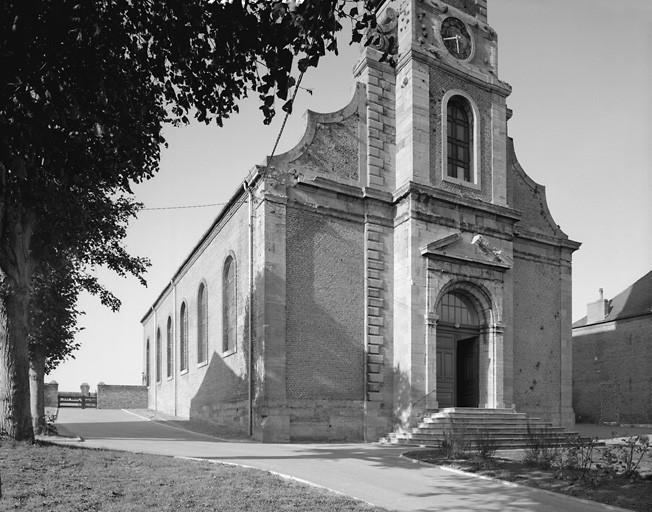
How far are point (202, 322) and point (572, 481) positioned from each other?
18.8 meters

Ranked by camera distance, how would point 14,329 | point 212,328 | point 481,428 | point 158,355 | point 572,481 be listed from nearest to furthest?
point 572,481
point 14,329
point 481,428
point 212,328
point 158,355

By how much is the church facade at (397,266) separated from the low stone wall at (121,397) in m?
20.1

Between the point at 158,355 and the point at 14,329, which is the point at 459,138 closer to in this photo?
the point at 14,329

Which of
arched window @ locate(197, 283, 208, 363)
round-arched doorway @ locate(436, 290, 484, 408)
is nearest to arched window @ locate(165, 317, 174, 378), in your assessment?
arched window @ locate(197, 283, 208, 363)

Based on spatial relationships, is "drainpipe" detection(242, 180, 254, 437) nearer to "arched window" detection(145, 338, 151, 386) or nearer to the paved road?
the paved road

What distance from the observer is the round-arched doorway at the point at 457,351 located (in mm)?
20094

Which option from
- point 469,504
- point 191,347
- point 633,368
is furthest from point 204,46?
point 633,368

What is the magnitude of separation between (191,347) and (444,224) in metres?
13.5

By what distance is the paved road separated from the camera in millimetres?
8688

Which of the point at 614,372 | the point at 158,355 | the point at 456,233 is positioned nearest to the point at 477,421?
the point at 456,233

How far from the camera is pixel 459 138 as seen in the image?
21.7 m

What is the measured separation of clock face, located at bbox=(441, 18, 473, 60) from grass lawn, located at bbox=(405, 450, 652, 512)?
47.5 ft

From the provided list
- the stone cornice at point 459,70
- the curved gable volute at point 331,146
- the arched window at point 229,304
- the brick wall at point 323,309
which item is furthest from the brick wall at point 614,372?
the arched window at point 229,304

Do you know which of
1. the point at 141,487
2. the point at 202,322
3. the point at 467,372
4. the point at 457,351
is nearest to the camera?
the point at 141,487
